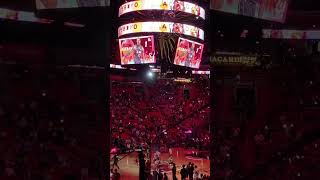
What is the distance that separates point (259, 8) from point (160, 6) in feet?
8.89

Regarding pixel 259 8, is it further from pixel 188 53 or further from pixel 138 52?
pixel 138 52

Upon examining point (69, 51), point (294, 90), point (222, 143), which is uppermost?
point (69, 51)

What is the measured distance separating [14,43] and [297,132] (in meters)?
7.40

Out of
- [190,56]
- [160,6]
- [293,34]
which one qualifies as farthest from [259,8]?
[293,34]

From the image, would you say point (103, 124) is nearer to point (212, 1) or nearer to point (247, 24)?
point (212, 1)

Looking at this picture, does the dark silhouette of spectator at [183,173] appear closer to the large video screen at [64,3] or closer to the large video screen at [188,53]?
the large video screen at [188,53]

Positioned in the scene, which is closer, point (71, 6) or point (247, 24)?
point (71, 6)

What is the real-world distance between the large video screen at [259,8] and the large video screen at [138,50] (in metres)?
1.96

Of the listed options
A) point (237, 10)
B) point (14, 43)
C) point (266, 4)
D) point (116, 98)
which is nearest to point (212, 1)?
point (237, 10)

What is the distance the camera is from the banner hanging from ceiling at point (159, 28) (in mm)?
8680

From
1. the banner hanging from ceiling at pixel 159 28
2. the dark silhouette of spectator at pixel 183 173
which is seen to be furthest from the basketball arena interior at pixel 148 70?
the dark silhouette of spectator at pixel 183 173

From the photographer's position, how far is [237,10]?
941 centimetres

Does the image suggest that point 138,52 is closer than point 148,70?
Yes

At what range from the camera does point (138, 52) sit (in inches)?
356
